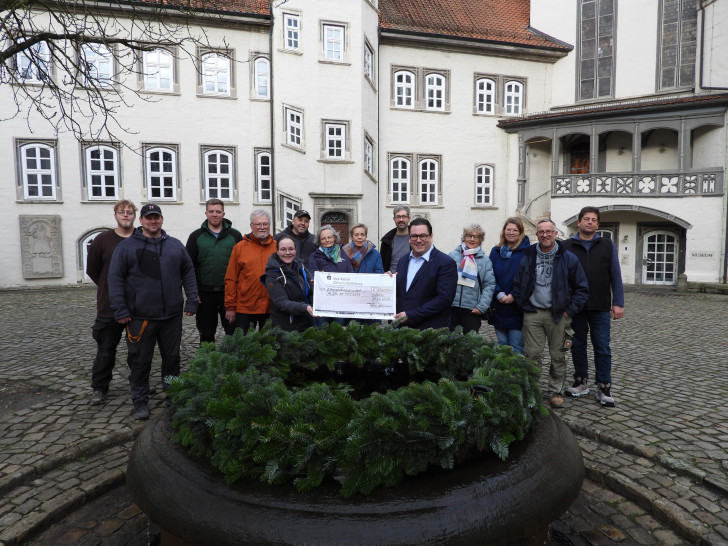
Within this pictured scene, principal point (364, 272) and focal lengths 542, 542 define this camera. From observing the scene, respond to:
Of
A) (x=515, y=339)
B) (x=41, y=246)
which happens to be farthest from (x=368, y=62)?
(x=515, y=339)

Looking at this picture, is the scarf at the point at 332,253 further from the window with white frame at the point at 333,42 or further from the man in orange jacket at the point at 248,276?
the window with white frame at the point at 333,42

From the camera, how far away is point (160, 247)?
5020mm

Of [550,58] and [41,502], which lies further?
[550,58]

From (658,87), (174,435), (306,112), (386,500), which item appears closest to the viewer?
(386,500)

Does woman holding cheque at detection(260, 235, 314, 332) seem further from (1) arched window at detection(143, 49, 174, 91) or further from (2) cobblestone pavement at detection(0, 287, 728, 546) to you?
(1) arched window at detection(143, 49, 174, 91)

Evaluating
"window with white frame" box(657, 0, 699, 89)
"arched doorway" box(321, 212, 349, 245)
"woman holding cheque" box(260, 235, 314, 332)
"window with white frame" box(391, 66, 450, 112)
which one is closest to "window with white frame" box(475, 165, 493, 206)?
"window with white frame" box(391, 66, 450, 112)

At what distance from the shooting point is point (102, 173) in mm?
19344

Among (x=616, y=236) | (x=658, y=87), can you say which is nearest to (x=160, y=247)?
(x=616, y=236)

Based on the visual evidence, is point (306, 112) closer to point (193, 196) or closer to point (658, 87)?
point (193, 196)

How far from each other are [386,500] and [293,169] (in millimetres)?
18367

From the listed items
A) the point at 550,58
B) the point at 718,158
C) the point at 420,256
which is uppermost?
the point at 550,58

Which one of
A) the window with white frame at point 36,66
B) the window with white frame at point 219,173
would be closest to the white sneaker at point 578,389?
the window with white frame at point 36,66

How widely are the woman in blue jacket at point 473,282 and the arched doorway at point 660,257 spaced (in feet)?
63.3

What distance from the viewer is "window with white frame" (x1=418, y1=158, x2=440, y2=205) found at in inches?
900
